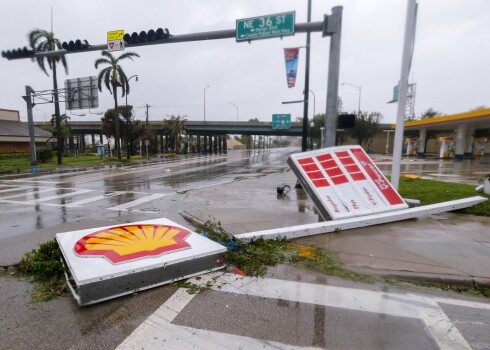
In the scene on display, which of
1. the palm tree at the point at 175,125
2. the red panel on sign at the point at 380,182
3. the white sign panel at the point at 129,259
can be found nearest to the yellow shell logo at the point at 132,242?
the white sign panel at the point at 129,259

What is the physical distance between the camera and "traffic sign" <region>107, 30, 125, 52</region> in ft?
39.8

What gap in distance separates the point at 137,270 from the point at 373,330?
2.76 m

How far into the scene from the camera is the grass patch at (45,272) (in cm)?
380

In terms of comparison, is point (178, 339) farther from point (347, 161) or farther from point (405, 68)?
point (405, 68)

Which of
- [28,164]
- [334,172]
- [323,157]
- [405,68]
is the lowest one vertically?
[28,164]

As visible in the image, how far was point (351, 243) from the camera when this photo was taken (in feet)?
18.1

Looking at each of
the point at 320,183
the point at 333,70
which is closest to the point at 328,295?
the point at 320,183

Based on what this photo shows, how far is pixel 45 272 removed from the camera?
4.29 m

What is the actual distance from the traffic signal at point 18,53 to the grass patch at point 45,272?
13.9 meters

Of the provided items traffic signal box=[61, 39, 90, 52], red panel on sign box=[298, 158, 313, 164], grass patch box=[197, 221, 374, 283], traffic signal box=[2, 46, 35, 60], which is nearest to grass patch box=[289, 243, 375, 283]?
grass patch box=[197, 221, 374, 283]

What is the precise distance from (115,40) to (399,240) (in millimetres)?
12619

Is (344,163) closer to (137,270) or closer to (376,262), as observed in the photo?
(376,262)

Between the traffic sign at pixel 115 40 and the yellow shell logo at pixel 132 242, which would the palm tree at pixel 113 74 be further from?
the yellow shell logo at pixel 132 242

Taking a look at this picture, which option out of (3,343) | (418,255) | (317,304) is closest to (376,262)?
A: (418,255)
